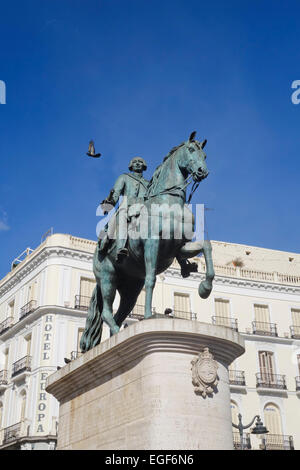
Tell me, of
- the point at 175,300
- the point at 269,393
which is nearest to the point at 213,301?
the point at 175,300

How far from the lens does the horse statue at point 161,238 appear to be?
9.23 meters

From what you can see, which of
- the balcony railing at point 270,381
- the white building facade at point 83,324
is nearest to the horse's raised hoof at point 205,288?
the white building facade at point 83,324

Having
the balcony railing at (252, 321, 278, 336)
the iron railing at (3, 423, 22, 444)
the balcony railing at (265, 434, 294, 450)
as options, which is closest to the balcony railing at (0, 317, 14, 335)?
the iron railing at (3, 423, 22, 444)

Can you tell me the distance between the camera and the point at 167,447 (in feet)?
24.7

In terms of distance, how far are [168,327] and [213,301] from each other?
33.1 meters

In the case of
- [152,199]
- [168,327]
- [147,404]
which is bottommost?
[147,404]

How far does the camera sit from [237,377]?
125ft

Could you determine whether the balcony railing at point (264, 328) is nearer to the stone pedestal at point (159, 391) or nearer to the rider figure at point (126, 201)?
the rider figure at point (126, 201)

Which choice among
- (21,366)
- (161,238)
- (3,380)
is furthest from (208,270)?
(3,380)

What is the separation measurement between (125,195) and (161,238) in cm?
141

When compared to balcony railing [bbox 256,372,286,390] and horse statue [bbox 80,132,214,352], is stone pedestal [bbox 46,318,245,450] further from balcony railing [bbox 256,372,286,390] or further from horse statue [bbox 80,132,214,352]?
balcony railing [bbox 256,372,286,390]

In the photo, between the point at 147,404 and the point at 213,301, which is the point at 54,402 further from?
the point at 147,404

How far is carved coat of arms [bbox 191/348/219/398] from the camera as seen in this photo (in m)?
8.08

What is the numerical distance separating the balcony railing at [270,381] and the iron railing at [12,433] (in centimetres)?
1413
